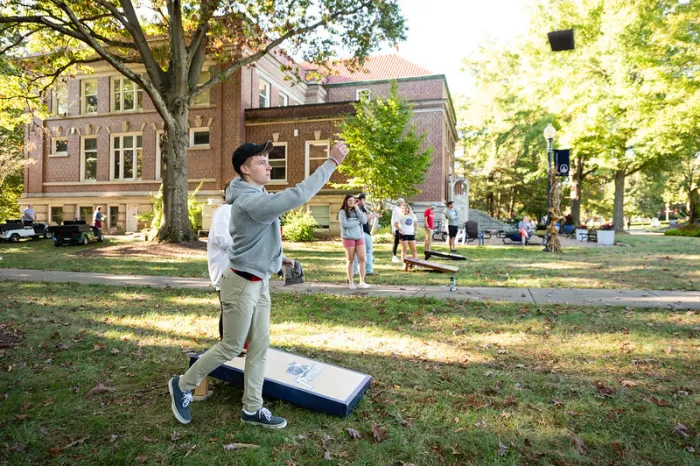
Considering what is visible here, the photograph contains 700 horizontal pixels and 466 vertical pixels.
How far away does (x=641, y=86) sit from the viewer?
23500mm

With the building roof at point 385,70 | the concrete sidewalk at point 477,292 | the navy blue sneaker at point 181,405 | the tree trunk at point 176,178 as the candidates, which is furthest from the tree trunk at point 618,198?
the navy blue sneaker at point 181,405

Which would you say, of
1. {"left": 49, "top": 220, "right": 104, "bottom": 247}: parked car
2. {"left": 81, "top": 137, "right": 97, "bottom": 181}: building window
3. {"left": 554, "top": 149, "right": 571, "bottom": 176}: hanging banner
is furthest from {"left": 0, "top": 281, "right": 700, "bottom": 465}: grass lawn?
{"left": 81, "top": 137, "right": 97, "bottom": 181}: building window

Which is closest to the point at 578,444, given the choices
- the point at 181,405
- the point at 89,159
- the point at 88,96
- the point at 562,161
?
the point at 181,405

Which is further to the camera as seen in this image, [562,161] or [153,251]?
[562,161]

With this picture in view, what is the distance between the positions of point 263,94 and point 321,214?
30.7ft

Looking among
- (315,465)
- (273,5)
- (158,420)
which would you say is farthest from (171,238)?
(315,465)

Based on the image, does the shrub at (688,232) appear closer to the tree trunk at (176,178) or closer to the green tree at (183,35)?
the green tree at (183,35)

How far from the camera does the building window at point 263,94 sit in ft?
98.1

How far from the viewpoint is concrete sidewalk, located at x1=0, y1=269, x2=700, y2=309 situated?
778 cm

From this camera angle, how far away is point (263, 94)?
3041 centimetres

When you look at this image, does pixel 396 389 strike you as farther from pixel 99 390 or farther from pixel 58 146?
pixel 58 146

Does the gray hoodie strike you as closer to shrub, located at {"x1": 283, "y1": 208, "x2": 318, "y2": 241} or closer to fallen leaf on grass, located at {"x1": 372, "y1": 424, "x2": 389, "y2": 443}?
fallen leaf on grass, located at {"x1": 372, "y1": 424, "x2": 389, "y2": 443}

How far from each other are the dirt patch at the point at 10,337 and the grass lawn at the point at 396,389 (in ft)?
0.10

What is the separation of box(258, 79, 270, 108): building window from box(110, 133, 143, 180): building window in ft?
26.3
